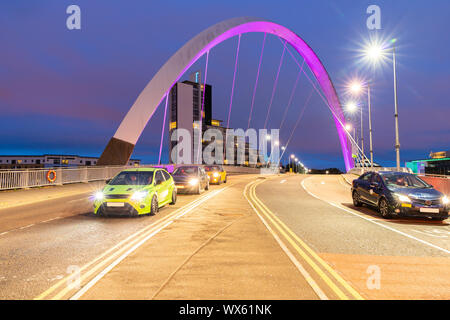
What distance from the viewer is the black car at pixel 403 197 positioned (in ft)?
29.7

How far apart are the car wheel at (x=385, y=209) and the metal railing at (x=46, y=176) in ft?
58.6

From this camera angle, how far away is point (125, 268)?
15.0 feet

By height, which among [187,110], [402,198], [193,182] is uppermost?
[187,110]

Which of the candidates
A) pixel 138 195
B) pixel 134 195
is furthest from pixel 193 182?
pixel 134 195

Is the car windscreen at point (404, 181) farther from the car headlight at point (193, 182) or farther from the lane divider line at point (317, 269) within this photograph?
the car headlight at point (193, 182)

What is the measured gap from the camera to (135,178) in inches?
433

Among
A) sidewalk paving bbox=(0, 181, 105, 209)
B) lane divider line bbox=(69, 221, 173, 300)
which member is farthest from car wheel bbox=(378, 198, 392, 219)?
sidewalk paving bbox=(0, 181, 105, 209)

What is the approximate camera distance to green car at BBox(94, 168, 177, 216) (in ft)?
29.3

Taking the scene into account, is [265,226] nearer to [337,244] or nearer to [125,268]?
[337,244]

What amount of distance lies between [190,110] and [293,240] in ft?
412

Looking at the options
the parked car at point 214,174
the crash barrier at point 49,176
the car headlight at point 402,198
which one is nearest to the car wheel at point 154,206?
the car headlight at point 402,198

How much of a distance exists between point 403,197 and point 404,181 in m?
1.74

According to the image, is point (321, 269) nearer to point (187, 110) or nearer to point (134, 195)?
point (134, 195)
